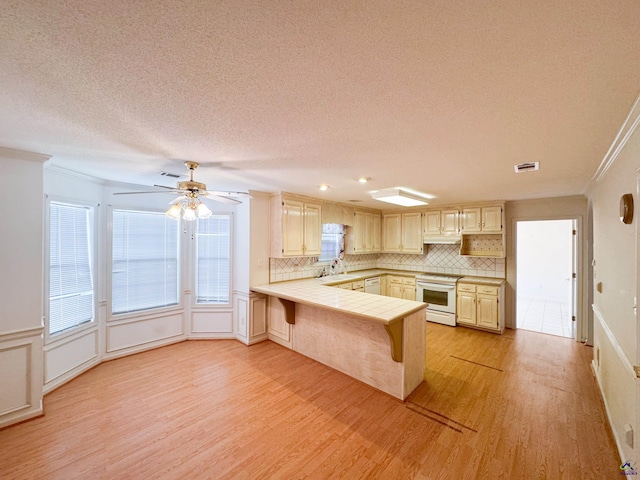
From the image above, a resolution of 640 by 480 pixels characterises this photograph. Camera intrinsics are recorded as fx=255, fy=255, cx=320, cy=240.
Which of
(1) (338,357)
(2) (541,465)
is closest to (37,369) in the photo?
(1) (338,357)

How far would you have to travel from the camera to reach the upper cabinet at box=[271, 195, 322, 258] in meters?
4.10

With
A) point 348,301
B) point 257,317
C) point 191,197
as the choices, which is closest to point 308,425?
point 348,301

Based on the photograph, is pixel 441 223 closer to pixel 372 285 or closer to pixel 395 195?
pixel 372 285

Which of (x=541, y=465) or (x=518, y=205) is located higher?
(x=518, y=205)

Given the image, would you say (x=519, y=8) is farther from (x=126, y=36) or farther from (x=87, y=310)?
(x=87, y=310)

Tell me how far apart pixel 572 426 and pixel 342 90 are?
10.8ft

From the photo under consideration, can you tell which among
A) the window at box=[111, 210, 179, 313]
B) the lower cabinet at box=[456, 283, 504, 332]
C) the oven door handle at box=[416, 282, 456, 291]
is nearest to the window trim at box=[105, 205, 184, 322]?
the window at box=[111, 210, 179, 313]

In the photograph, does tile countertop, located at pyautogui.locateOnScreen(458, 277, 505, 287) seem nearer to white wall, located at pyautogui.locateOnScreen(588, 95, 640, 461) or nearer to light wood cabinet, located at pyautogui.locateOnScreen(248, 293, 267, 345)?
white wall, located at pyautogui.locateOnScreen(588, 95, 640, 461)

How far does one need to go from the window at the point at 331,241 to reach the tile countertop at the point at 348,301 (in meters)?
1.10

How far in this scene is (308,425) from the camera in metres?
2.28

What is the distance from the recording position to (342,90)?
1.27 m

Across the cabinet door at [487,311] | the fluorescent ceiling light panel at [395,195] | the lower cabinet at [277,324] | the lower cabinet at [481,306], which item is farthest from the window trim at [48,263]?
the cabinet door at [487,311]

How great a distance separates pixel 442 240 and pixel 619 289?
3.43 m

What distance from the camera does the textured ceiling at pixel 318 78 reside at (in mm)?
848
